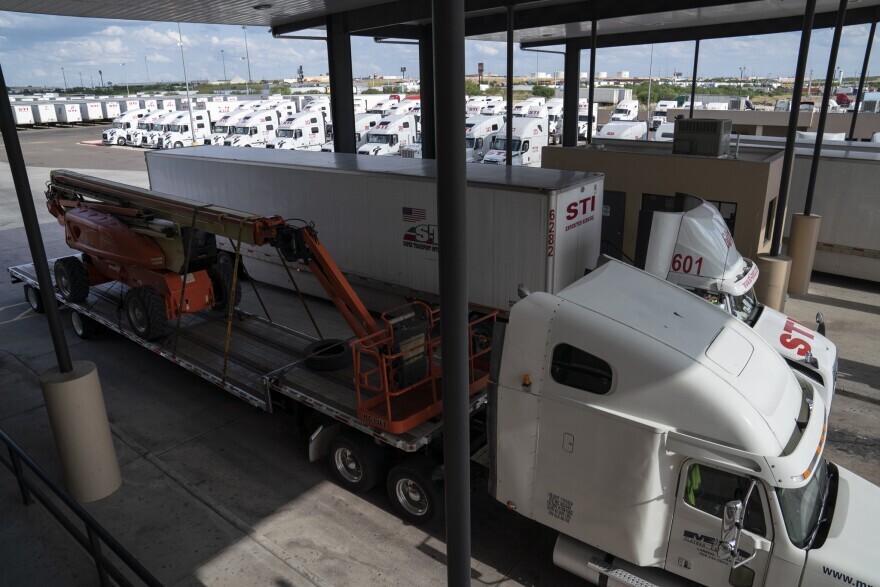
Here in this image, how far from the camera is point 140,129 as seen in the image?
51031 mm

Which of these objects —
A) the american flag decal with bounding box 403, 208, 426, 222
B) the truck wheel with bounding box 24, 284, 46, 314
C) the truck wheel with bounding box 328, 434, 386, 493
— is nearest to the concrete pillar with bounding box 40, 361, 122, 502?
the truck wheel with bounding box 328, 434, 386, 493

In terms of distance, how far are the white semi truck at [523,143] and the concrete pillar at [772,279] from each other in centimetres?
1782

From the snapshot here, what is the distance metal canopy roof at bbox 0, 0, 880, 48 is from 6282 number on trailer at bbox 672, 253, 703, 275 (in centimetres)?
928

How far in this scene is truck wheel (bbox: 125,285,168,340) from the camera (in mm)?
10664

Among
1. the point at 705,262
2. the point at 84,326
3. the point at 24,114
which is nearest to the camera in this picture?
the point at 705,262

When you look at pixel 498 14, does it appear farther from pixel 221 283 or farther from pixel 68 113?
pixel 68 113

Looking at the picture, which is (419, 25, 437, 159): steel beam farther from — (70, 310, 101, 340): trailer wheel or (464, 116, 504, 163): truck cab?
(70, 310, 101, 340): trailer wheel

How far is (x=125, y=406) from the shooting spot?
10.5 metres

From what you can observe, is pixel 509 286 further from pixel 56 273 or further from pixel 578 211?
pixel 56 273

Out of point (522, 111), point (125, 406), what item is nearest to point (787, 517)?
point (125, 406)

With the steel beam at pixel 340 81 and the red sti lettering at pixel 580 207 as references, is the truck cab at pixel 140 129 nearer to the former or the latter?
the steel beam at pixel 340 81

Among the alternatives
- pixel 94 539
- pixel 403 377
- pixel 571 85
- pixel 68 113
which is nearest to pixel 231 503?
pixel 94 539

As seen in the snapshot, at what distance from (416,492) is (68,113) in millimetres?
78384

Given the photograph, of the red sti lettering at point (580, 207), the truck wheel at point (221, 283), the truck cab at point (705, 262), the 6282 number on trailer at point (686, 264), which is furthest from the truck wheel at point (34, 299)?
the 6282 number on trailer at point (686, 264)
